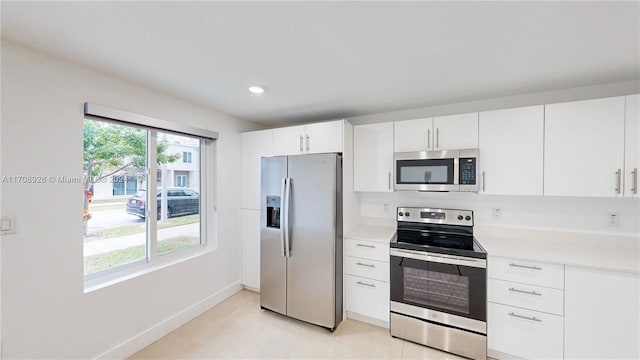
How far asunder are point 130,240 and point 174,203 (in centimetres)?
50

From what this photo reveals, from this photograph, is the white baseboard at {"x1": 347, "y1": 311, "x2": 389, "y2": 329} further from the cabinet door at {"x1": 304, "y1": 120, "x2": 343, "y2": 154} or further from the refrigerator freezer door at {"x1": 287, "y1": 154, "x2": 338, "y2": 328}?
the cabinet door at {"x1": 304, "y1": 120, "x2": 343, "y2": 154}

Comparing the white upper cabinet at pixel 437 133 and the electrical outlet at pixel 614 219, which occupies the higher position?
the white upper cabinet at pixel 437 133

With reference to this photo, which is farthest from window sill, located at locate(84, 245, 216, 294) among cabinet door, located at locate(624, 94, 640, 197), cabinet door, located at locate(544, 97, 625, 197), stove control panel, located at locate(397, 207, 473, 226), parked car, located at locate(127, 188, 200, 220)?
cabinet door, located at locate(624, 94, 640, 197)

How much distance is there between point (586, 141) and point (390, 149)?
1485 millimetres

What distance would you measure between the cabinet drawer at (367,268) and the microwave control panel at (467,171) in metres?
1.05

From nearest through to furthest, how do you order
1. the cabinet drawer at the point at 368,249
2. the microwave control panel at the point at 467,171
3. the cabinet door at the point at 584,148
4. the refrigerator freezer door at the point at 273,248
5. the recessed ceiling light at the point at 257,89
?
the cabinet door at the point at 584,148 → the recessed ceiling light at the point at 257,89 → the microwave control panel at the point at 467,171 → the cabinet drawer at the point at 368,249 → the refrigerator freezer door at the point at 273,248

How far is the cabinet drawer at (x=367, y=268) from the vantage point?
233cm

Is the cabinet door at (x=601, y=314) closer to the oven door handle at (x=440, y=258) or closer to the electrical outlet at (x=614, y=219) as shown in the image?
the oven door handle at (x=440, y=258)

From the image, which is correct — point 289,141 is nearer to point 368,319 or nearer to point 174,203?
point 174,203

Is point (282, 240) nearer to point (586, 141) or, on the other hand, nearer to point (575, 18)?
point (575, 18)

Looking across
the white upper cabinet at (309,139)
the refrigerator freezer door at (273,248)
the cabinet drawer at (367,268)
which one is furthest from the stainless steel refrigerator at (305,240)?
the white upper cabinet at (309,139)

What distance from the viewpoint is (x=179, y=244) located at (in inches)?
102

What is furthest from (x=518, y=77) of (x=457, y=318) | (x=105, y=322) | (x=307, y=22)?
(x=105, y=322)

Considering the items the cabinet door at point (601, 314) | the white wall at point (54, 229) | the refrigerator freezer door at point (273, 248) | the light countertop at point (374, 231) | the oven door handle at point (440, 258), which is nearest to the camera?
the white wall at point (54, 229)
